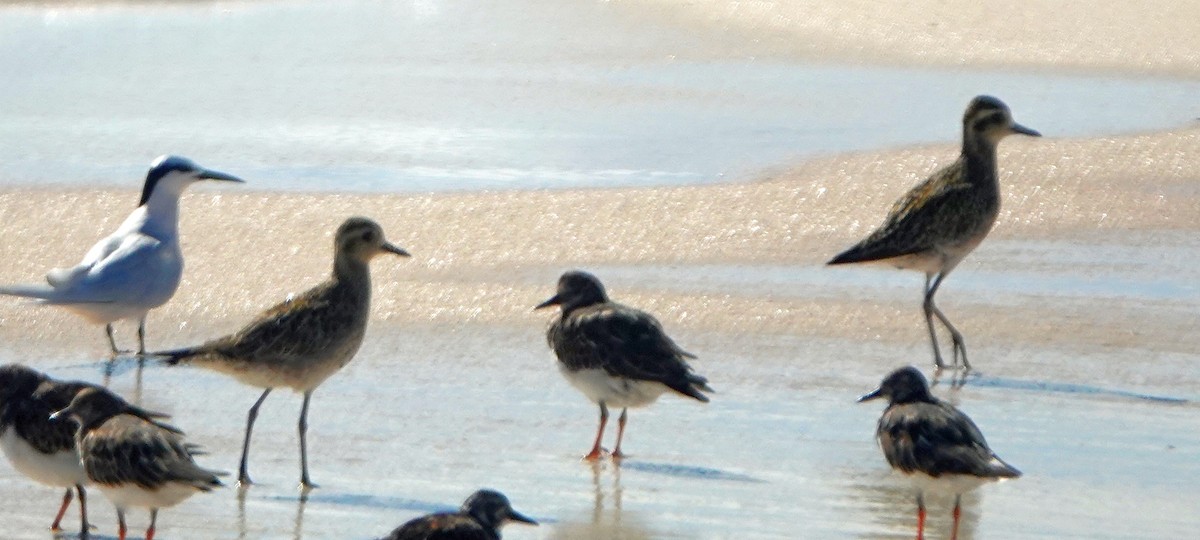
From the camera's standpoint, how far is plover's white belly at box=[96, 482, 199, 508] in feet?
21.6

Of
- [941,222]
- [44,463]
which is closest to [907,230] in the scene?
[941,222]

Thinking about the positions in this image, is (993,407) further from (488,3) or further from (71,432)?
(488,3)

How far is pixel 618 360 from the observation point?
8.33 meters

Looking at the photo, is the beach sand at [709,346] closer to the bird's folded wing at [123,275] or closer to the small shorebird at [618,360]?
the small shorebird at [618,360]

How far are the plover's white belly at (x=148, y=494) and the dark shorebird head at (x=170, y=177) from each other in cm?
465

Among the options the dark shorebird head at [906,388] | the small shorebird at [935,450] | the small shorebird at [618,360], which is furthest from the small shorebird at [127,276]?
the small shorebird at [935,450]

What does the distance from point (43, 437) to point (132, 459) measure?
64 centimetres

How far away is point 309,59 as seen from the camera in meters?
20.9

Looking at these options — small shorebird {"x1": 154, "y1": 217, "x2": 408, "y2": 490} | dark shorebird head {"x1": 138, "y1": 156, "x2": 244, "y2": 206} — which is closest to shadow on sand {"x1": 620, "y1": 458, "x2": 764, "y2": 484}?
small shorebird {"x1": 154, "y1": 217, "x2": 408, "y2": 490}

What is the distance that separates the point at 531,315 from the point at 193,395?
2.17 meters

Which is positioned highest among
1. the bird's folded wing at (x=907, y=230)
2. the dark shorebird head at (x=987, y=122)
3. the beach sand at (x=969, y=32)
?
the beach sand at (x=969, y=32)

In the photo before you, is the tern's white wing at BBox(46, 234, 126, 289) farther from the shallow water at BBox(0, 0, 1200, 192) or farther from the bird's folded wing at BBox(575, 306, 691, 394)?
the shallow water at BBox(0, 0, 1200, 192)

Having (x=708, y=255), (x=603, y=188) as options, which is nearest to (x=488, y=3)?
(x=603, y=188)

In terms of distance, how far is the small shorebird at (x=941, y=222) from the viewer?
1052cm
